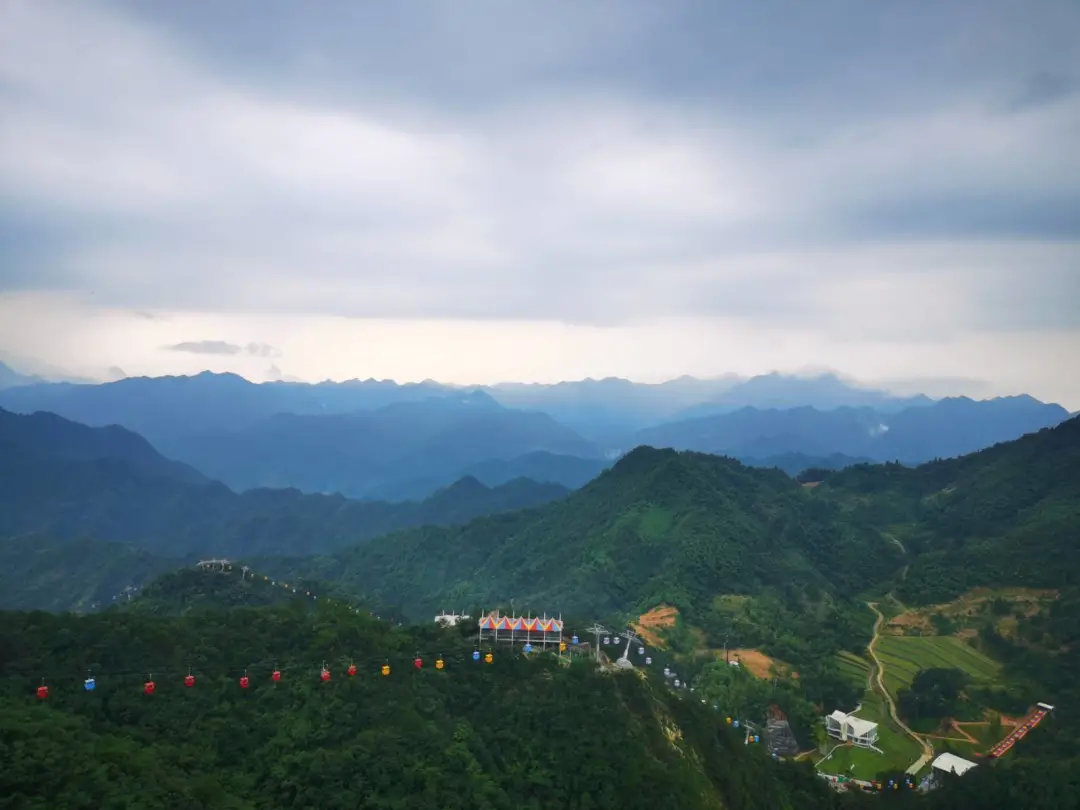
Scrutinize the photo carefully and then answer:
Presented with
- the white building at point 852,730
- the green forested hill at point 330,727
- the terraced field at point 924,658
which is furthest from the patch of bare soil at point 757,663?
the green forested hill at point 330,727

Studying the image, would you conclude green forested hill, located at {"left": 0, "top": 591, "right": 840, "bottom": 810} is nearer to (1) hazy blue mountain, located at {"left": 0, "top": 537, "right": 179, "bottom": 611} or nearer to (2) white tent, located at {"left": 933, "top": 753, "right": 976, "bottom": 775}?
(2) white tent, located at {"left": 933, "top": 753, "right": 976, "bottom": 775}

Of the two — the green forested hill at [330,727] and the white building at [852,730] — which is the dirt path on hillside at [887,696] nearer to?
the white building at [852,730]

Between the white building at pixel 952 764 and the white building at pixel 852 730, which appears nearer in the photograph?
the white building at pixel 952 764

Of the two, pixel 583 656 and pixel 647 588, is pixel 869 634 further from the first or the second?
pixel 583 656

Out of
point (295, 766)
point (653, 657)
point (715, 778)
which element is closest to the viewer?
point (295, 766)

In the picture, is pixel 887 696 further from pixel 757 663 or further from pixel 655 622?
pixel 655 622

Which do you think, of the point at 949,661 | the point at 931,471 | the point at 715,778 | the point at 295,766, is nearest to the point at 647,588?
the point at 949,661
